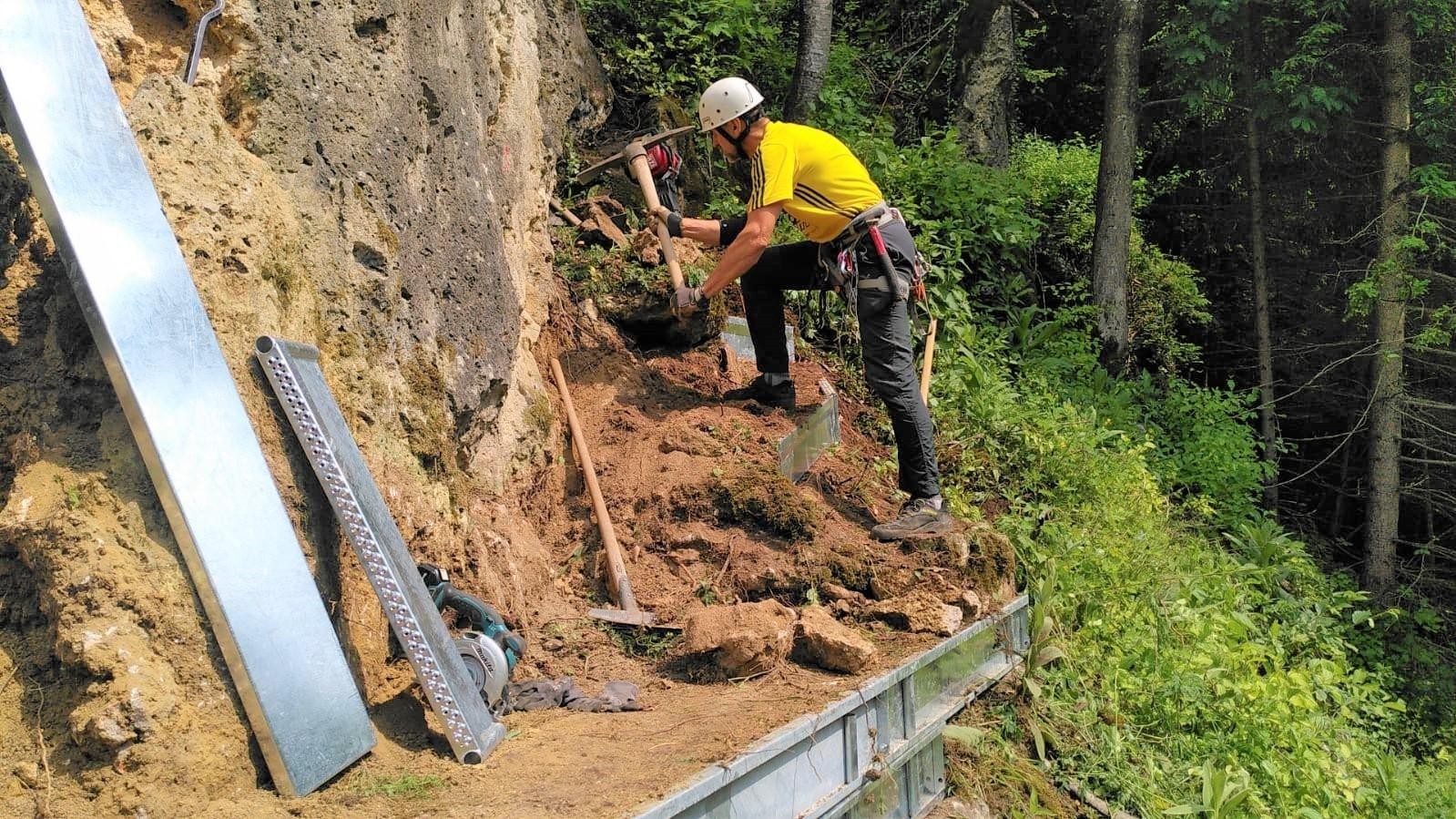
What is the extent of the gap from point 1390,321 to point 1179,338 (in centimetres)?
246

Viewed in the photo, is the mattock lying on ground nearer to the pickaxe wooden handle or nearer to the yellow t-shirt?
the pickaxe wooden handle

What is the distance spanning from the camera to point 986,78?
10.8 m

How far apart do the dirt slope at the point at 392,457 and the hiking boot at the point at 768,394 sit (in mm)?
197

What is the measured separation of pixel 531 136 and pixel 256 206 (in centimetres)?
321

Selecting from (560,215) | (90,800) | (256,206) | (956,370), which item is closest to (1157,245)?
(956,370)

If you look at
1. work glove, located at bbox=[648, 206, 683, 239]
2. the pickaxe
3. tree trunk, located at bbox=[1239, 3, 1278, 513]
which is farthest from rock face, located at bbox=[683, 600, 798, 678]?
tree trunk, located at bbox=[1239, 3, 1278, 513]

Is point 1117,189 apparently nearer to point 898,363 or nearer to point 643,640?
point 898,363

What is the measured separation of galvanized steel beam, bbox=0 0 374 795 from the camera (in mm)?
2643

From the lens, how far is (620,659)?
4160 millimetres

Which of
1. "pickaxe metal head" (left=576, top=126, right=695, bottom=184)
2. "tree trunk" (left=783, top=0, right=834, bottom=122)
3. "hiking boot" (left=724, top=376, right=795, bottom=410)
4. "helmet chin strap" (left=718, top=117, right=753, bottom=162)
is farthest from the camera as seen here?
"tree trunk" (left=783, top=0, right=834, bottom=122)

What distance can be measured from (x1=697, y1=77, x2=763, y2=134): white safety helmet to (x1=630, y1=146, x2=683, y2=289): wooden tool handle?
550 mm

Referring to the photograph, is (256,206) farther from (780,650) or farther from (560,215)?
(560,215)

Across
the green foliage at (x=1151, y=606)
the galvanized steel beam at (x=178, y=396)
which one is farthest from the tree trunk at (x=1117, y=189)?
the galvanized steel beam at (x=178, y=396)

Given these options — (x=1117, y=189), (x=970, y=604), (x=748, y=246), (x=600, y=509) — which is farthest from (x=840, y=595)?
(x=1117, y=189)
